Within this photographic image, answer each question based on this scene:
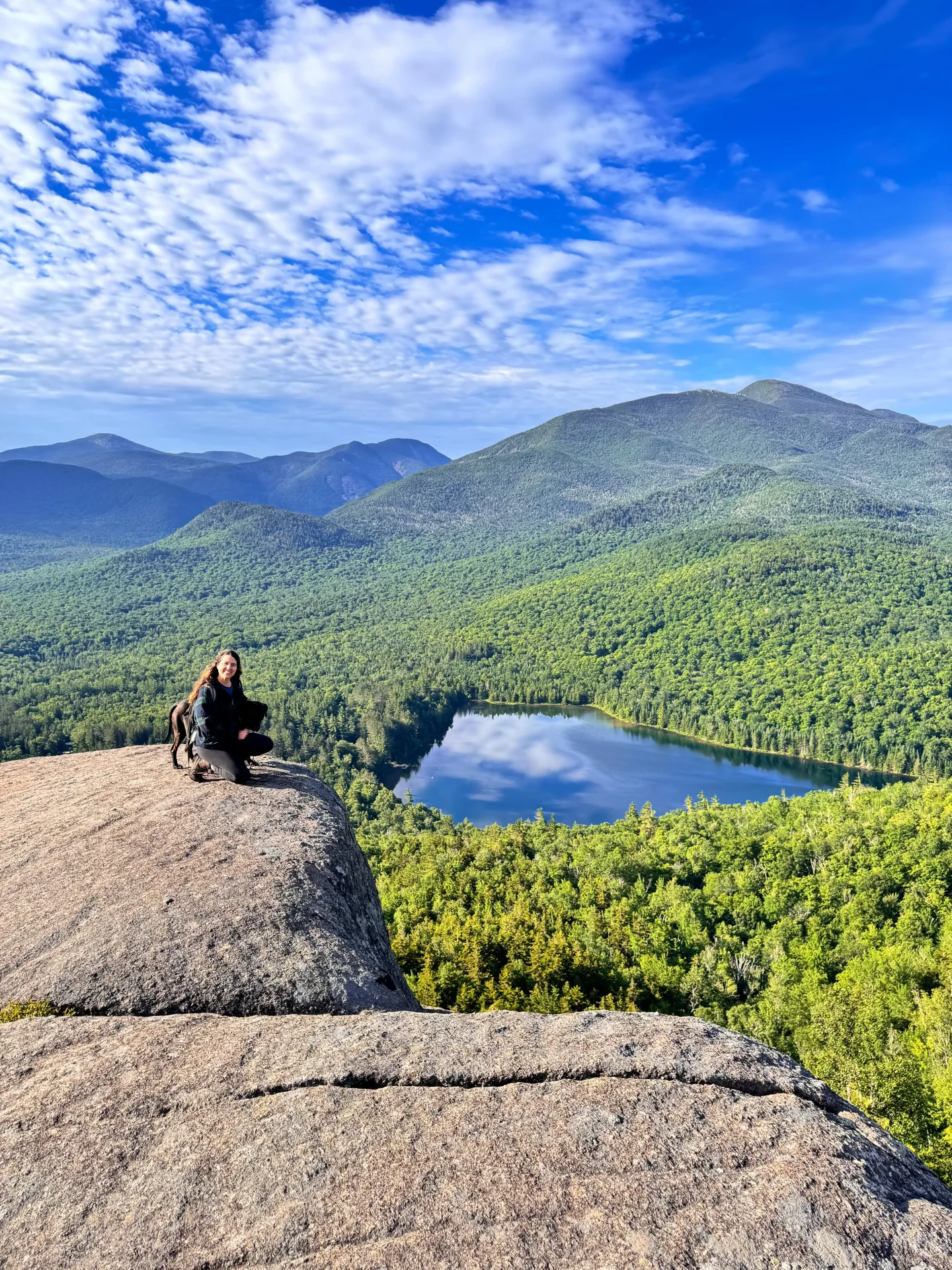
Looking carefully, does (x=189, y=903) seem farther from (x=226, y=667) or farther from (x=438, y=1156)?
(x=438, y=1156)

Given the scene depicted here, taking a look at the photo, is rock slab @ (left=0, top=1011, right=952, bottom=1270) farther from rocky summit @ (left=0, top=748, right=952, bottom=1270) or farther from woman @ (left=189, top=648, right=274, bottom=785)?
woman @ (left=189, top=648, right=274, bottom=785)

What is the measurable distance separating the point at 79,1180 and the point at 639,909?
50.1m

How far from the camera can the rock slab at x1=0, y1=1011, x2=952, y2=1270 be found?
14.9ft

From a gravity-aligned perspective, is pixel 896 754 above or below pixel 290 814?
below

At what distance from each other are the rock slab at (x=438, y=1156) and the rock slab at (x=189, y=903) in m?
0.93

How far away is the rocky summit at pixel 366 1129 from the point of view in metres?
4.58

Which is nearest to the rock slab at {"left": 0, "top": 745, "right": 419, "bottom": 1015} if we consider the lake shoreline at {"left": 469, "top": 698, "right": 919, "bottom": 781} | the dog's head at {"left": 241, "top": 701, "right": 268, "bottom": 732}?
the dog's head at {"left": 241, "top": 701, "right": 268, "bottom": 732}

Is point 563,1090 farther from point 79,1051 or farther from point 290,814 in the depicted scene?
point 290,814

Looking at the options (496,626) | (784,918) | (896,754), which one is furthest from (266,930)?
(496,626)

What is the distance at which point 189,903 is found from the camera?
9.30 meters

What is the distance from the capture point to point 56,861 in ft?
34.3

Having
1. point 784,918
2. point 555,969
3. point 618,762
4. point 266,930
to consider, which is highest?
point 266,930

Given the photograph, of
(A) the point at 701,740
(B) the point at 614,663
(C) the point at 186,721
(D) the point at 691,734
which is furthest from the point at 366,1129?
(B) the point at 614,663

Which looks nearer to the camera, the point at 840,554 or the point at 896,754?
the point at 896,754
